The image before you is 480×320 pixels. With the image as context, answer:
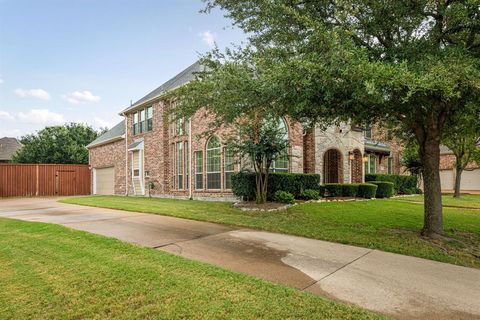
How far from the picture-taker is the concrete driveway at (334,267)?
12.0 feet

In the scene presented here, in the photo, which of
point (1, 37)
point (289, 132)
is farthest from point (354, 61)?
point (1, 37)

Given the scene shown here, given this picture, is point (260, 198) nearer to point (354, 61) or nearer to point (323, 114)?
point (323, 114)

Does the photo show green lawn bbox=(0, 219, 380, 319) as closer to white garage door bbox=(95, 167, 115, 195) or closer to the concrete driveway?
the concrete driveway

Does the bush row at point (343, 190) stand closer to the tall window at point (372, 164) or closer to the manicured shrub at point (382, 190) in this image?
the manicured shrub at point (382, 190)

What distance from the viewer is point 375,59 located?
687 cm

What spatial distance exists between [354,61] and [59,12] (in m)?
13.0

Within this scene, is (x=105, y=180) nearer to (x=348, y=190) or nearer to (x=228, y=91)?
(x=348, y=190)

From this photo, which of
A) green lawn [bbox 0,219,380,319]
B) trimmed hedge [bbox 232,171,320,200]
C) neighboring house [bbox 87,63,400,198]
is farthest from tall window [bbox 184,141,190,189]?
green lawn [bbox 0,219,380,319]

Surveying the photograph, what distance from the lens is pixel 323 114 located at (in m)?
7.29

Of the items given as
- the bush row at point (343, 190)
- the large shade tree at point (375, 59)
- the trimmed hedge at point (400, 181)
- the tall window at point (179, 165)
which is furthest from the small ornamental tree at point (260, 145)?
the trimmed hedge at point (400, 181)

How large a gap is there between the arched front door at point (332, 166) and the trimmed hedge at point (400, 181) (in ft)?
11.2

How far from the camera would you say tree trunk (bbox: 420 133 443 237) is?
7.24 metres

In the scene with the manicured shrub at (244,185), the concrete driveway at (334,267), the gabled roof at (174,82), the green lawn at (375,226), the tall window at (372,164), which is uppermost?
the gabled roof at (174,82)

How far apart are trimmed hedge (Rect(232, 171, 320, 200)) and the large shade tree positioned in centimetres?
613
